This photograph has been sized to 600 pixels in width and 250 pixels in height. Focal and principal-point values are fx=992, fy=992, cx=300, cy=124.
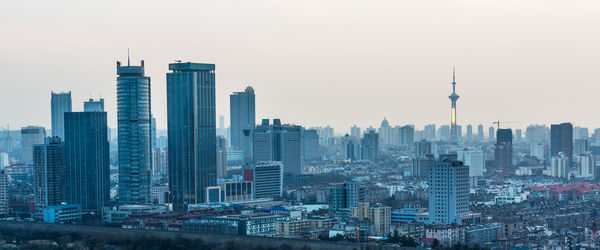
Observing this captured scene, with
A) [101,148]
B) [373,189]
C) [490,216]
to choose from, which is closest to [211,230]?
[490,216]

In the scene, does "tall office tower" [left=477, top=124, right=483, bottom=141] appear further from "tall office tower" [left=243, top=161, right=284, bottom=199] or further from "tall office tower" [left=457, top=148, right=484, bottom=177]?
"tall office tower" [left=243, top=161, right=284, bottom=199]

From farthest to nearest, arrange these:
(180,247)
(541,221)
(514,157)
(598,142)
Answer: (598,142) < (514,157) < (541,221) < (180,247)

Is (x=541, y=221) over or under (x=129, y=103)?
under

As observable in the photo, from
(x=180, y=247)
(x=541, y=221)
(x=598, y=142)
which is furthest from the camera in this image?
(x=598, y=142)

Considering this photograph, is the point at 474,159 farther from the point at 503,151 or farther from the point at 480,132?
the point at 480,132

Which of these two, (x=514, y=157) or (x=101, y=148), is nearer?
(x=101, y=148)

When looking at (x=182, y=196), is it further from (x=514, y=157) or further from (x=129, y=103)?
(x=514, y=157)

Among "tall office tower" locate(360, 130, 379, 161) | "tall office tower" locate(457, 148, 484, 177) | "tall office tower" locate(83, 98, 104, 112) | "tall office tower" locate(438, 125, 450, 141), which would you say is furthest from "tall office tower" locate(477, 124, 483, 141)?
"tall office tower" locate(83, 98, 104, 112)

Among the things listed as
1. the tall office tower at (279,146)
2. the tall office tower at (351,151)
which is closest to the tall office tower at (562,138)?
the tall office tower at (351,151)

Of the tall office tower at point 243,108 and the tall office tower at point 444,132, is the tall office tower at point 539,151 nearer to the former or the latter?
the tall office tower at point 243,108
